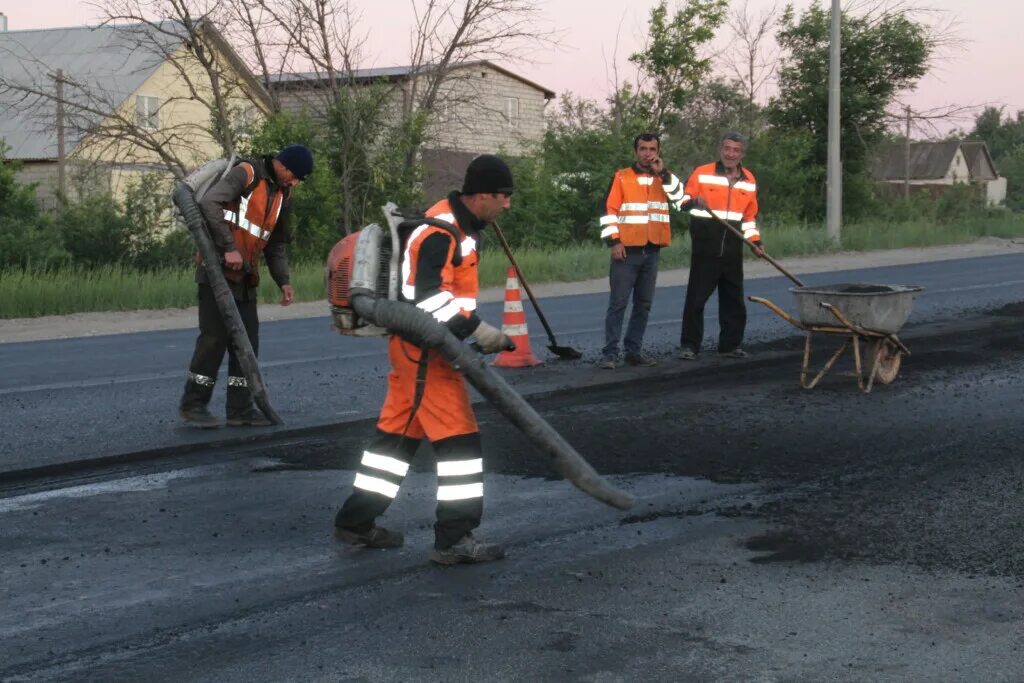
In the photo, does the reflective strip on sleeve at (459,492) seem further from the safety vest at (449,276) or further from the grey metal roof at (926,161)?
the grey metal roof at (926,161)

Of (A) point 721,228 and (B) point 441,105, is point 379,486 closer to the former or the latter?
(A) point 721,228

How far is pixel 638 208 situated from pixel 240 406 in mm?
4024

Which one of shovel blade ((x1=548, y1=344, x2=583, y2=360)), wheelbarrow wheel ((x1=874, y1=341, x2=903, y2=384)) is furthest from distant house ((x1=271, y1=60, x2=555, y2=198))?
wheelbarrow wheel ((x1=874, y1=341, x2=903, y2=384))

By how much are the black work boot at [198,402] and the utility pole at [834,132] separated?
20791 mm

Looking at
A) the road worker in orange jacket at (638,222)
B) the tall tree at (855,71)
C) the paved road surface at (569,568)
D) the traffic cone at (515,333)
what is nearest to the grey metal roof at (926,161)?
the tall tree at (855,71)

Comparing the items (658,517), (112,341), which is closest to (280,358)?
(112,341)

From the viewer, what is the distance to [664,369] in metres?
11.8

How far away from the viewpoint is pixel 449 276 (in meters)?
5.77

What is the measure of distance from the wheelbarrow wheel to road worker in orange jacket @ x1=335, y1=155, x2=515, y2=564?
5.72 metres

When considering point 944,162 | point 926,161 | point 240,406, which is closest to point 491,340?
point 240,406

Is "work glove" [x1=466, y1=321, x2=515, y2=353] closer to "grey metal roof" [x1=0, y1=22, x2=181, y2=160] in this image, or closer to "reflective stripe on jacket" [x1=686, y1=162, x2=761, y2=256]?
"reflective stripe on jacket" [x1=686, y1=162, x2=761, y2=256]

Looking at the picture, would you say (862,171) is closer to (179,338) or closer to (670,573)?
(179,338)

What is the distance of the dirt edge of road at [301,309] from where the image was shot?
1727 centimetres

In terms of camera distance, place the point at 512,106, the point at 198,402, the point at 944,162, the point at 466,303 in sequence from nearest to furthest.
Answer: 1. the point at 466,303
2. the point at 198,402
3. the point at 512,106
4. the point at 944,162
